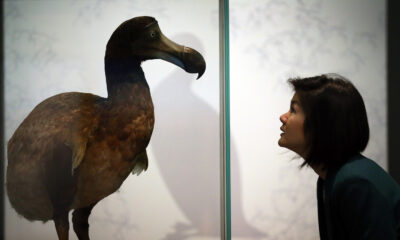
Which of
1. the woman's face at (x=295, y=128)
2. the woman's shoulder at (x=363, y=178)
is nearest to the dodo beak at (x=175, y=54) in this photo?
the woman's face at (x=295, y=128)

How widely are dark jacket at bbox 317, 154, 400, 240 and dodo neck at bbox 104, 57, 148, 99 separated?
67cm

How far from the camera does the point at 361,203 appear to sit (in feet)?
2.36

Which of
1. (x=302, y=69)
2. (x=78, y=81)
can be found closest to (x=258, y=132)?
(x=302, y=69)

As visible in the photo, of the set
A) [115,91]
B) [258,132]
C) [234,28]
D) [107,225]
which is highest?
[234,28]

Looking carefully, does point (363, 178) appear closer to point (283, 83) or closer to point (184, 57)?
point (283, 83)

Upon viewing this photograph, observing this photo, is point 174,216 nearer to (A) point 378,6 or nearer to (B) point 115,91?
(B) point 115,91

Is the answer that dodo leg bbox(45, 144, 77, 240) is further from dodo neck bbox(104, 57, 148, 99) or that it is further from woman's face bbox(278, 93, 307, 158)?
woman's face bbox(278, 93, 307, 158)

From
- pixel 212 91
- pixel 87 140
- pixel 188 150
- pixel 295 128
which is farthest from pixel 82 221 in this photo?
pixel 295 128

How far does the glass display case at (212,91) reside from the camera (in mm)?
1063

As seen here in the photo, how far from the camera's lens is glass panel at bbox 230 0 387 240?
110 centimetres

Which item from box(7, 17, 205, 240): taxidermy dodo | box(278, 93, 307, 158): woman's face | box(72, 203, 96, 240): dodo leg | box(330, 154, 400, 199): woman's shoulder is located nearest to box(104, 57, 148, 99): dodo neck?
box(7, 17, 205, 240): taxidermy dodo

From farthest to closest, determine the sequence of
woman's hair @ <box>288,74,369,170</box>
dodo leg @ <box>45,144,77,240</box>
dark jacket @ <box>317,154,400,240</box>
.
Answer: dodo leg @ <box>45,144,77,240</box> → woman's hair @ <box>288,74,369,170</box> → dark jacket @ <box>317,154,400,240</box>

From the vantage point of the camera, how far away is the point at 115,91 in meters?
1.05

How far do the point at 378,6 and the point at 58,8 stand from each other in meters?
1.08
